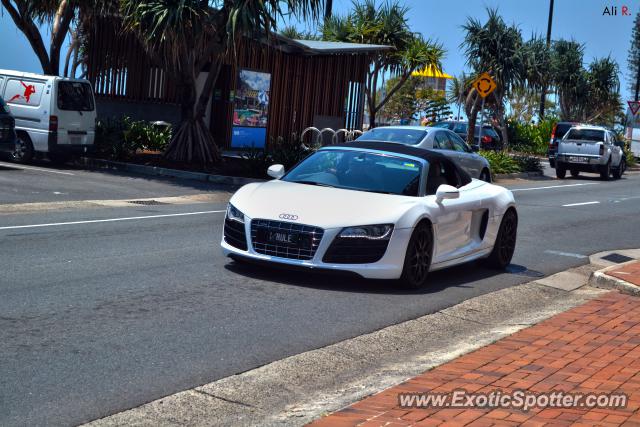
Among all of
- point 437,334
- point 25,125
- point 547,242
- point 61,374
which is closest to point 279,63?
point 25,125

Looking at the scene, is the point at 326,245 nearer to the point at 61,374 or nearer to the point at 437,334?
the point at 437,334

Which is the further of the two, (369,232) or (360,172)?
(360,172)

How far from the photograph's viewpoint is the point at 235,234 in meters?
9.62

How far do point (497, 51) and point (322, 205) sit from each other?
93.8ft

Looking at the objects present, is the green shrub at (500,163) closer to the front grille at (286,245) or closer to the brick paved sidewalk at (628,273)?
the brick paved sidewalk at (628,273)

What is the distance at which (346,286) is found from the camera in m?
9.66

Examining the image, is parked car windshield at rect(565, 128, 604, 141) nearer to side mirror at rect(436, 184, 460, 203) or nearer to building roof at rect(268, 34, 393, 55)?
building roof at rect(268, 34, 393, 55)

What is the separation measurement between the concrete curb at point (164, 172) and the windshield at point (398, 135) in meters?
3.46

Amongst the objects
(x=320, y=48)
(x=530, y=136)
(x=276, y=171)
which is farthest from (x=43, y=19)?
(x=530, y=136)

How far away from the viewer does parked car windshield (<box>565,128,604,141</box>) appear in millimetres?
34094

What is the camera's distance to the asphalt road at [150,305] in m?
6.01

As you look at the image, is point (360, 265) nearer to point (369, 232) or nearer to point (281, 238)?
point (369, 232)

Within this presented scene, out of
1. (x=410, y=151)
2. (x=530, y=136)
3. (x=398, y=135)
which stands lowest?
(x=410, y=151)

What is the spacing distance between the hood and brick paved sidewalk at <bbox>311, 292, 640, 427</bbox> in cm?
188
